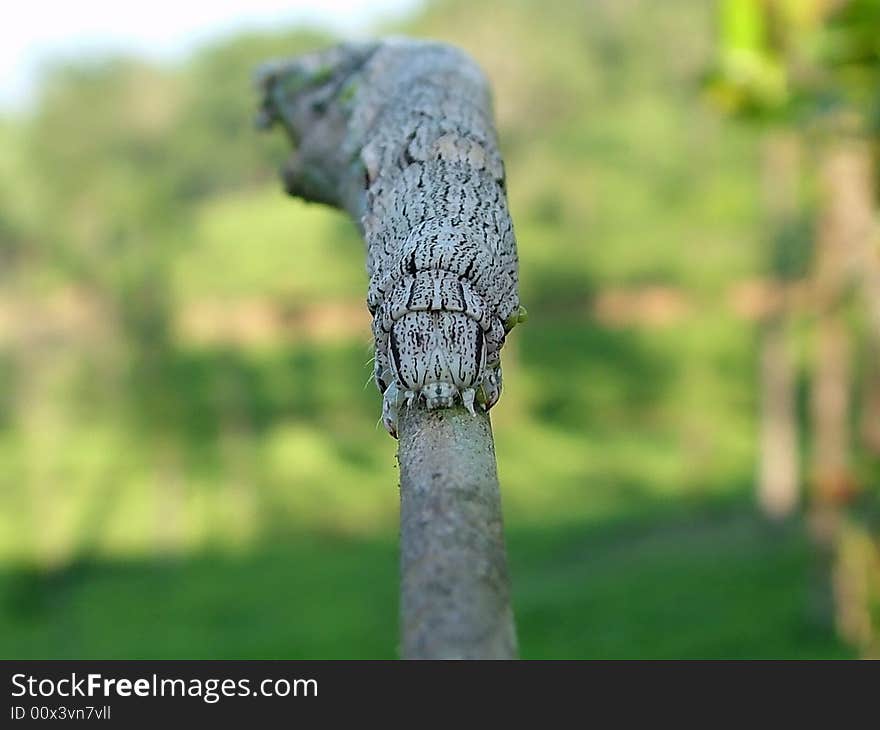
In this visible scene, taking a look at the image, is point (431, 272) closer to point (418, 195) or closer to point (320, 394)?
point (418, 195)

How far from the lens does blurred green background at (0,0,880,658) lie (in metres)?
15.5

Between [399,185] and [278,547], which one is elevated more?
[278,547]

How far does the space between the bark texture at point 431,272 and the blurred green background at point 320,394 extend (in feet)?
32.9

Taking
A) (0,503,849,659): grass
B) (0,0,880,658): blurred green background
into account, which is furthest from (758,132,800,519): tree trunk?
(0,503,849,659): grass

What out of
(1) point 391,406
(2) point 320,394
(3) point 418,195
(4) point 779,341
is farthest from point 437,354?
(2) point 320,394

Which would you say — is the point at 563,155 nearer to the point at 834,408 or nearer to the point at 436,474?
the point at 834,408

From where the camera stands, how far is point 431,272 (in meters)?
1.40

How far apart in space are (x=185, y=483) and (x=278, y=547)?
311cm

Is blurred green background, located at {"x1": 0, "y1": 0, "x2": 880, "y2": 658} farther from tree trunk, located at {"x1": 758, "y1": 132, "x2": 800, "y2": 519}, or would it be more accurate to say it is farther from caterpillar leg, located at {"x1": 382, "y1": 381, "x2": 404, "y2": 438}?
caterpillar leg, located at {"x1": 382, "y1": 381, "x2": 404, "y2": 438}

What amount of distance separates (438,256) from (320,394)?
23.4 metres

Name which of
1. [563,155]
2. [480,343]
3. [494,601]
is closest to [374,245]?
[480,343]

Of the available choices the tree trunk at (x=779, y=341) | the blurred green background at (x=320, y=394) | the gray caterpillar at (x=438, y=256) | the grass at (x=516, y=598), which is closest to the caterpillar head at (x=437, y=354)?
the gray caterpillar at (x=438, y=256)

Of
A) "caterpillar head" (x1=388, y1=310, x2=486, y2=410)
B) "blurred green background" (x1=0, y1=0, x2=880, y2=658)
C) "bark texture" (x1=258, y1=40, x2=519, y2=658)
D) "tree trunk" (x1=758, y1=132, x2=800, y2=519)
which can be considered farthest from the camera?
"tree trunk" (x1=758, y1=132, x2=800, y2=519)

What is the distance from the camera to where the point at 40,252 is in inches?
893
